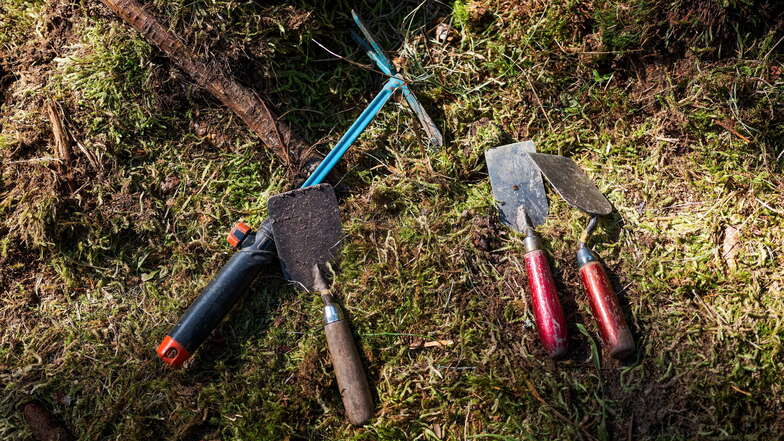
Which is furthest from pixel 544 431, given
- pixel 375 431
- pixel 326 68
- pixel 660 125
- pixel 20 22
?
pixel 20 22

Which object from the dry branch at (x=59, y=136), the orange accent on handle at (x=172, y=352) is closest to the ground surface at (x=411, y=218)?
the dry branch at (x=59, y=136)

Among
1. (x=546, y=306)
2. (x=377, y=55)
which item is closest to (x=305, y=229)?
(x=377, y=55)

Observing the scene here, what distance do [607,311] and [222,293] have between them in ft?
5.27

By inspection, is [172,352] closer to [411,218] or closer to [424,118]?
[411,218]

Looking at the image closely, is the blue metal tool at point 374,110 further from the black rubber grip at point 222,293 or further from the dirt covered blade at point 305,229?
the black rubber grip at point 222,293

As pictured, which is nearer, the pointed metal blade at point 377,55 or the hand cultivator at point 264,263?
the hand cultivator at point 264,263

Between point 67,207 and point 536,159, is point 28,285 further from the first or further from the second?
point 536,159

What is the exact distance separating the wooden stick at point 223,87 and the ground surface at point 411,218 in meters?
0.07

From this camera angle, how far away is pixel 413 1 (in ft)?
8.48

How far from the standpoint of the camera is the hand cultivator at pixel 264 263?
2.17 metres

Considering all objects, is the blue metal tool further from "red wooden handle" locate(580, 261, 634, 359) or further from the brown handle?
"red wooden handle" locate(580, 261, 634, 359)

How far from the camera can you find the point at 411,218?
240 centimetres

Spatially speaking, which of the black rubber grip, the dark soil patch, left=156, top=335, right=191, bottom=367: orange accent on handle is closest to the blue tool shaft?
the black rubber grip

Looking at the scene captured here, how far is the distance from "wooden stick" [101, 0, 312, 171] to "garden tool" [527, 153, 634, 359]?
113cm
